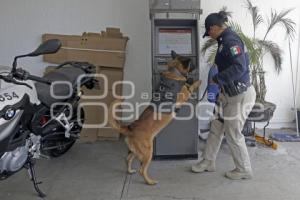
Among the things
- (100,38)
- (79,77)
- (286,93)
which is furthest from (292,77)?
(79,77)

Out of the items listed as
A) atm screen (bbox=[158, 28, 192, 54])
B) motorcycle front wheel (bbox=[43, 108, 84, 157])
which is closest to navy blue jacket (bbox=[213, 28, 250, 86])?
atm screen (bbox=[158, 28, 192, 54])

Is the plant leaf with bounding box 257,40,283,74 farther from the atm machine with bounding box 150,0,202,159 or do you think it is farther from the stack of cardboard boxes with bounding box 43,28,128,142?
the stack of cardboard boxes with bounding box 43,28,128,142

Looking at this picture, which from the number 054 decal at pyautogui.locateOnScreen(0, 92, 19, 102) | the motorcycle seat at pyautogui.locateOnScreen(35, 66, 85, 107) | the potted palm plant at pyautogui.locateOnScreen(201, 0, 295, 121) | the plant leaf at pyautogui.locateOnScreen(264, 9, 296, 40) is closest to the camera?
the number 054 decal at pyautogui.locateOnScreen(0, 92, 19, 102)

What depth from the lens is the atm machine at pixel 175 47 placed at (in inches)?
166

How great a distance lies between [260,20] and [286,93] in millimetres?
1086

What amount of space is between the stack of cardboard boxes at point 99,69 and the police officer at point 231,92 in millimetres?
1536

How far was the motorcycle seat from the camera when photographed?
3.52 metres

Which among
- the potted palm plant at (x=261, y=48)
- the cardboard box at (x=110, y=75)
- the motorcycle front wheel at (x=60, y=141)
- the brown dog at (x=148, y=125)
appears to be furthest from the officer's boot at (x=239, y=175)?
the cardboard box at (x=110, y=75)

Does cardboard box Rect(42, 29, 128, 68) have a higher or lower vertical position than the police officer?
higher

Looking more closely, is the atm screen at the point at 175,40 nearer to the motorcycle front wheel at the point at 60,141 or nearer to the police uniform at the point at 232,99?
the police uniform at the point at 232,99

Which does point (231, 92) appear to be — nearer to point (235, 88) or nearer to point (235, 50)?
point (235, 88)

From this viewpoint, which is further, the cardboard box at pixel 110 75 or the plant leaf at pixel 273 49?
the cardboard box at pixel 110 75

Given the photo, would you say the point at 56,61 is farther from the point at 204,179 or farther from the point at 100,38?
the point at 204,179

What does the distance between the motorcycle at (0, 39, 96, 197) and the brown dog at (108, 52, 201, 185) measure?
467 millimetres
